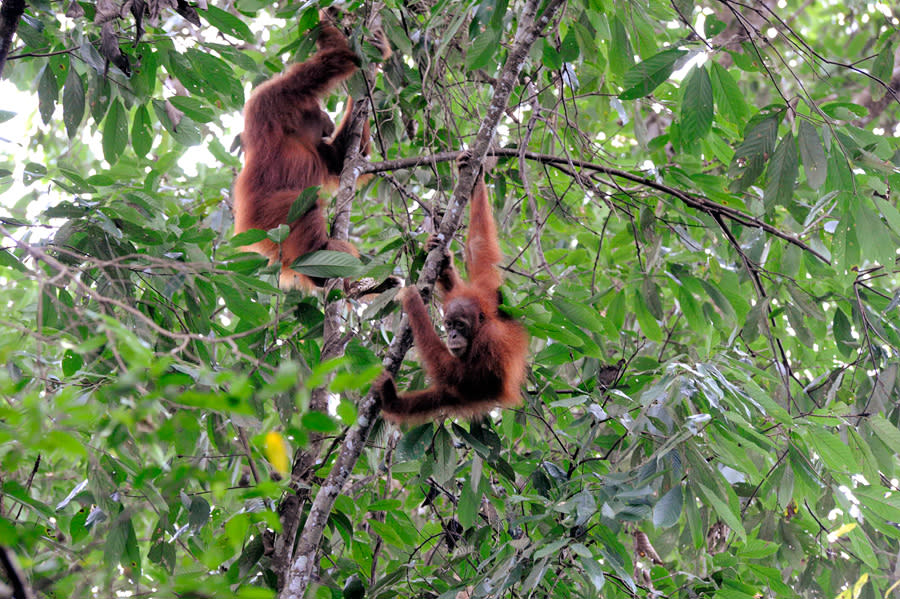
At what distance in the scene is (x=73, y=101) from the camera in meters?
3.46

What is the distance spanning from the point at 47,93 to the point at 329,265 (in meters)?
1.77

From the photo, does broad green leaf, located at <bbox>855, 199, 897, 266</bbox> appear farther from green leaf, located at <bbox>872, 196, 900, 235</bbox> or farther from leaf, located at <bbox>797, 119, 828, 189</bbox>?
leaf, located at <bbox>797, 119, 828, 189</bbox>

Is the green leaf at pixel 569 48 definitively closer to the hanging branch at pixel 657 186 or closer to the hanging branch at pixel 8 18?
the hanging branch at pixel 657 186

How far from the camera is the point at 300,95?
15.9 ft

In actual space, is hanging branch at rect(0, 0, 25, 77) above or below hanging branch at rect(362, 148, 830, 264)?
above

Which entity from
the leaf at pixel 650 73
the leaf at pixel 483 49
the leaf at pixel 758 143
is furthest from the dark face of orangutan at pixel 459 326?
the leaf at pixel 758 143

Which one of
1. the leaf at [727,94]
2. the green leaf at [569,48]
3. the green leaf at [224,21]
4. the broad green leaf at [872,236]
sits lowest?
the broad green leaf at [872,236]

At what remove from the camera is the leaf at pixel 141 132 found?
3.90 meters

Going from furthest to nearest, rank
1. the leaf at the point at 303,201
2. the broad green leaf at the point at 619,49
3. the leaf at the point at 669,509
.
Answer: the broad green leaf at the point at 619,49 < the leaf at the point at 303,201 < the leaf at the point at 669,509

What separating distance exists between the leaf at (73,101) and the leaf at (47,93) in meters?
0.13

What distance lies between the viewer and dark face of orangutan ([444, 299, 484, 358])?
3684 mm

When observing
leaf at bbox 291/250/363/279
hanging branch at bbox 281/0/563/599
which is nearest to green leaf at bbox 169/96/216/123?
leaf at bbox 291/250/363/279

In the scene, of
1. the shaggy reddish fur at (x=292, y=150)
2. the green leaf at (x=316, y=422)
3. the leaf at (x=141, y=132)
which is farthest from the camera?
the shaggy reddish fur at (x=292, y=150)

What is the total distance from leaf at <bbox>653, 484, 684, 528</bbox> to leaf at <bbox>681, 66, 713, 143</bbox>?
157 cm
